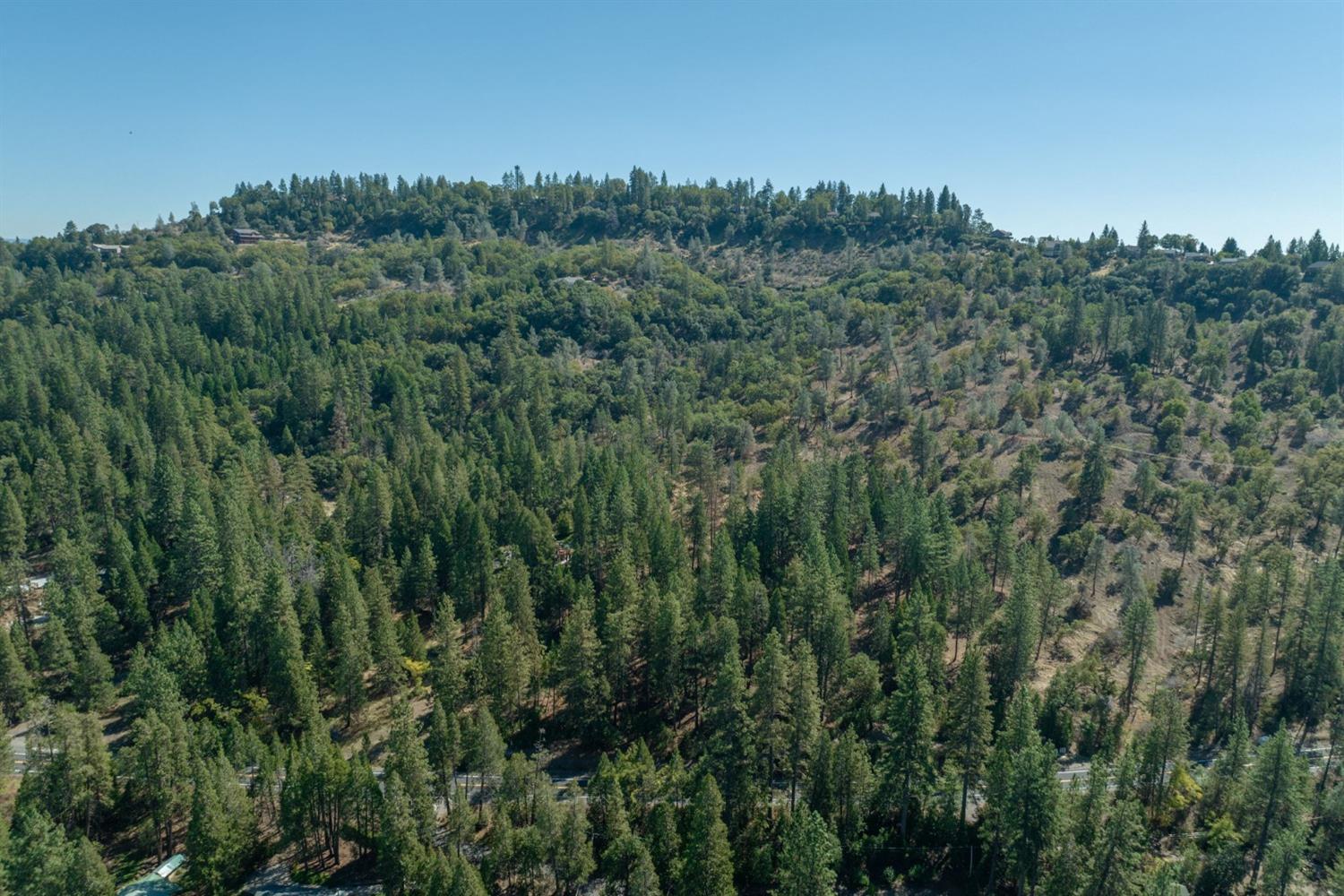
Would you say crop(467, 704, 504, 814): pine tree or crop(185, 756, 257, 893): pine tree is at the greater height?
crop(467, 704, 504, 814): pine tree

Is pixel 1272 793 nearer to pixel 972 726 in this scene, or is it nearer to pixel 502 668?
pixel 972 726

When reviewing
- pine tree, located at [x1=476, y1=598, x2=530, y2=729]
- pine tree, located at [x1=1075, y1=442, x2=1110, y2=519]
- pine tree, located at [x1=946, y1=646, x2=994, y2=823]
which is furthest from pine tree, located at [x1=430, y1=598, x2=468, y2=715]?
pine tree, located at [x1=1075, y1=442, x2=1110, y2=519]

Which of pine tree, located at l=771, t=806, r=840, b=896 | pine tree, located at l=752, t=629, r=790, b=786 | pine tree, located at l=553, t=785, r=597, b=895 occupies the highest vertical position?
pine tree, located at l=752, t=629, r=790, b=786

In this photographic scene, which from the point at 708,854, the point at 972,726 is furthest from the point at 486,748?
the point at 972,726

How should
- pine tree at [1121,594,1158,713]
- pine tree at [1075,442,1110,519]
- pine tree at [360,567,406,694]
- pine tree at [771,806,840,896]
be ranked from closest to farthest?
pine tree at [771,806,840,896], pine tree at [360,567,406,694], pine tree at [1121,594,1158,713], pine tree at [1075,442,1110,519]

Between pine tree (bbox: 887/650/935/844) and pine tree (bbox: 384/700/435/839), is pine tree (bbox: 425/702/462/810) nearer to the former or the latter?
pine tree (bbox: 384/700/435/839)

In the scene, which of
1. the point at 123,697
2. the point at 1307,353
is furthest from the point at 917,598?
the point at 1307,353

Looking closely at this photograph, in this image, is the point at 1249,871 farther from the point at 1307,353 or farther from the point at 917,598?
the point at 1307,353

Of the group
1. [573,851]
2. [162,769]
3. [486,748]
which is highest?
[486,748]
